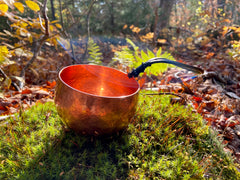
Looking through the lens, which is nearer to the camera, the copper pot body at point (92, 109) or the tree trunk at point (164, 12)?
the copper pot body at point (92, 109)

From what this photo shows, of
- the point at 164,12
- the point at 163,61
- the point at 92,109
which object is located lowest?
the point at 92,109

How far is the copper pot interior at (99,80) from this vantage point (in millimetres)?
1758

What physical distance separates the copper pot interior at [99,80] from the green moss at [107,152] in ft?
1.14

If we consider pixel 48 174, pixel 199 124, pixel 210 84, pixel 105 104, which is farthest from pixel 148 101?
pixel 210 84

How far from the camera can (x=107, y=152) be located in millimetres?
1463

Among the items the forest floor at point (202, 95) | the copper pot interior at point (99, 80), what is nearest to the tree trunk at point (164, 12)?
the forest floor at point (202, 95)

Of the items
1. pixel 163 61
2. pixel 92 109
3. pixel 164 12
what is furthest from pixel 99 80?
pixel 164 12

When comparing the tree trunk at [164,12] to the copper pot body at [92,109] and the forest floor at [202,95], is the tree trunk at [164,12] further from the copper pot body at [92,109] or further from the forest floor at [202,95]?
the copper pot body at [92,109]

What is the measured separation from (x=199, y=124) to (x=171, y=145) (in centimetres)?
52

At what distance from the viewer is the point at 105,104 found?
1268 mm

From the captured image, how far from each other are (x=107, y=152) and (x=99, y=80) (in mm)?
804

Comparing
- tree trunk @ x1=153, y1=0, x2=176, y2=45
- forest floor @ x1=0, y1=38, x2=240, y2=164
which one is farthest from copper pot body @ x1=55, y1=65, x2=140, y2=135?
tree trunk @ x1=153, y1=0, x2=176, y2=45

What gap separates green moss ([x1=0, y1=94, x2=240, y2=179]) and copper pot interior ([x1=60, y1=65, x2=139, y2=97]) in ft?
1.14

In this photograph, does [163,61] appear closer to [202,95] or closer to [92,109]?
[92,109]
